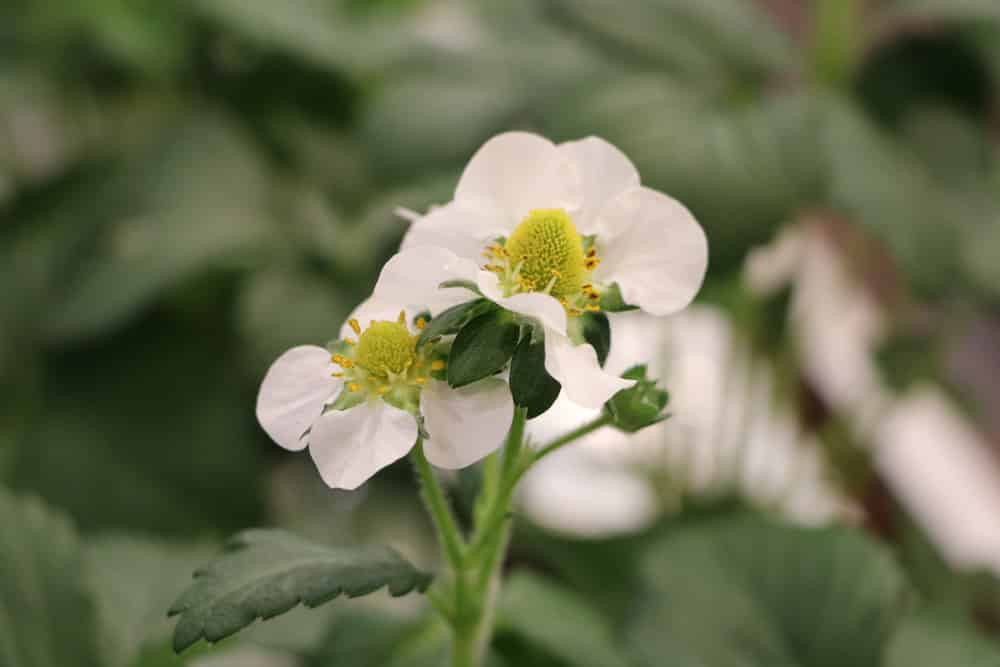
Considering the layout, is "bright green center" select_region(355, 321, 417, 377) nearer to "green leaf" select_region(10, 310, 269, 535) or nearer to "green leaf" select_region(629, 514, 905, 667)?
"green leaf" select_region(629, 514, 905, 667)

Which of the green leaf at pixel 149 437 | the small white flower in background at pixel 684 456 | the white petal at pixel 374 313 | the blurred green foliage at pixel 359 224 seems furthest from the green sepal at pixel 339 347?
the small white flower in background at pixel 684 456

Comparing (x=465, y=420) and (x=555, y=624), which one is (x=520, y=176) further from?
(x=555, y=624)

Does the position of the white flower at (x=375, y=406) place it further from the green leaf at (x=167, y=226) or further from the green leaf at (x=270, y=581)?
the green leaf at (x=167, y=226)

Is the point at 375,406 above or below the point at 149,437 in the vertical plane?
above

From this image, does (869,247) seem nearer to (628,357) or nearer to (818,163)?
(628,357)

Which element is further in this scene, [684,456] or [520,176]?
[684,456]

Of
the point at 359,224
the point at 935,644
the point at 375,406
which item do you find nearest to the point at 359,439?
the point at 375,406

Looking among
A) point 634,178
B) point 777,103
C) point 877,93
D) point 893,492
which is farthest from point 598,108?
point 893,492
